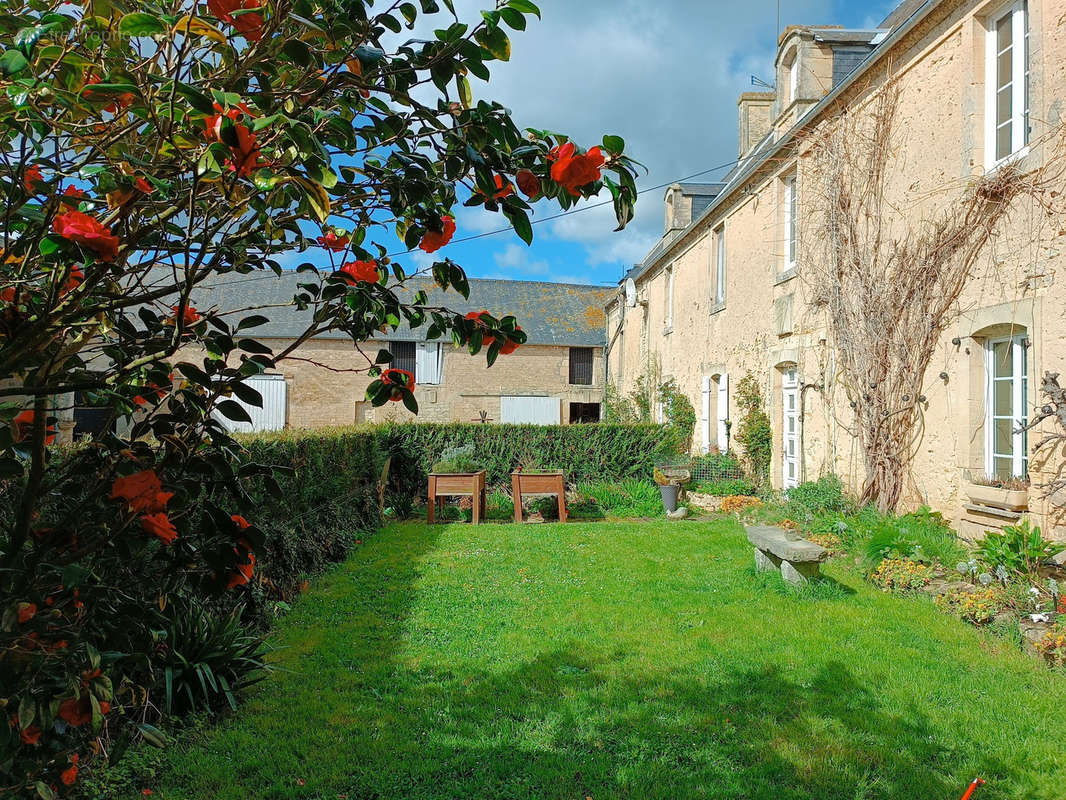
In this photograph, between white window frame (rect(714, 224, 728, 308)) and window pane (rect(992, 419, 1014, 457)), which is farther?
white window frame (rect(714, 224, 728, 308))

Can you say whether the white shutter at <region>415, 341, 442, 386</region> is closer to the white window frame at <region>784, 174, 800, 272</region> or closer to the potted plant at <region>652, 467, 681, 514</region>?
the potted plant at <region>652, 467, 681, 514</region>

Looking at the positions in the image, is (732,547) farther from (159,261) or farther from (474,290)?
(474,290)

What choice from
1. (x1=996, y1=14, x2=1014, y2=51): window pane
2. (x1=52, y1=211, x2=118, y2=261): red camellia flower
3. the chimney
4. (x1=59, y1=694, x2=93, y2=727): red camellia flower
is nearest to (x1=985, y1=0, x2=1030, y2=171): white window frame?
(x1=996, y1=14, x2=1014, y2=51): window pane

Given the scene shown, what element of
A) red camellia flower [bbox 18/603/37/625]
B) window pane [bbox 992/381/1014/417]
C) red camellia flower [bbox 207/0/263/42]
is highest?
red camellia flower [bbox 207/0/263/42]

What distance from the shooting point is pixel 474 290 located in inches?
1108

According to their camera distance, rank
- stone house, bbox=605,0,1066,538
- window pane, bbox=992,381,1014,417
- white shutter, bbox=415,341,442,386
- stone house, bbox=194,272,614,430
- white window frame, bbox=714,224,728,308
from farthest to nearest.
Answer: white shutter, bbox=415,341,442,386, stone house, bbox=194,272,614,430, white window frame, bbox=714,224,728,308, window pane, bbox=992,381,1014,417, stone house, bbox=605,0,1066,538

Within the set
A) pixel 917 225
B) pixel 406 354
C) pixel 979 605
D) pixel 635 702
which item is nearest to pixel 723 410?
pixel 917 225

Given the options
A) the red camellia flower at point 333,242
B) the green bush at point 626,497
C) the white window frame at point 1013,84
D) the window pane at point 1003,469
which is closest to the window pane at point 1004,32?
the white window frame at point 1013,84

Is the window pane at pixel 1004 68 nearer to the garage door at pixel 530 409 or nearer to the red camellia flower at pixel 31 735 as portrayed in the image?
the red camellia flower at pixel 31 735

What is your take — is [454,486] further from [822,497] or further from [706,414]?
[706,414]

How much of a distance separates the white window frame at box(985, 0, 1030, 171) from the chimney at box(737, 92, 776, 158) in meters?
8.85

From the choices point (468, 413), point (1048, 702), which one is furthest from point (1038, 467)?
point (468, 413)

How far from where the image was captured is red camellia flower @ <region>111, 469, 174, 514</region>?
1542mm

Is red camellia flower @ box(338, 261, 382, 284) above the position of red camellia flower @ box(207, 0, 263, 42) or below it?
below
